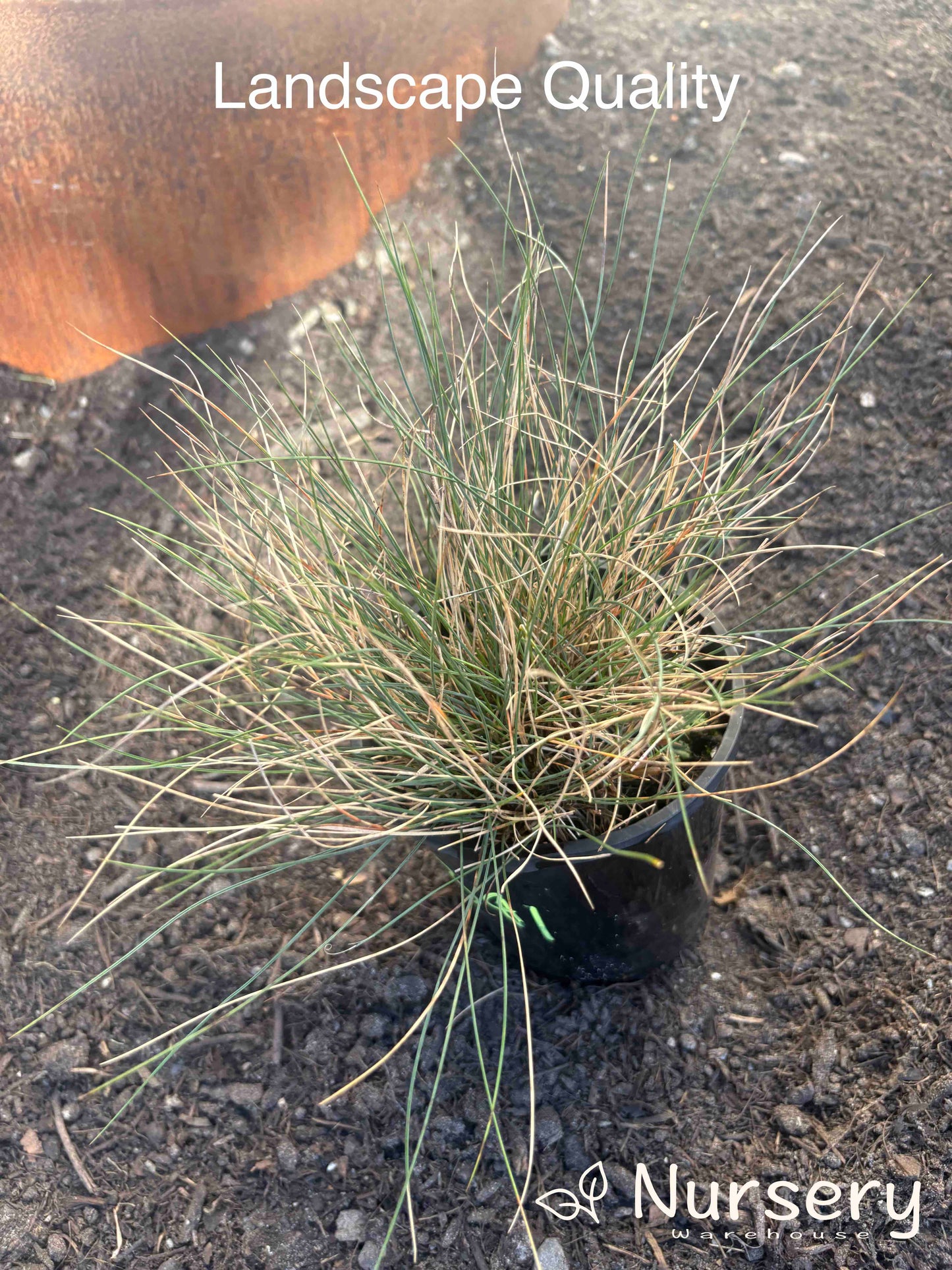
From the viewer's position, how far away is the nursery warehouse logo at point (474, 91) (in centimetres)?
160

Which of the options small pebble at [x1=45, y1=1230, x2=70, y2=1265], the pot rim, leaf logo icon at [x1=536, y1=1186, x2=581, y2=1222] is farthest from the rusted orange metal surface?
leaf logo icon at [x1=536, y1=1186, x2=581, y2=1222]

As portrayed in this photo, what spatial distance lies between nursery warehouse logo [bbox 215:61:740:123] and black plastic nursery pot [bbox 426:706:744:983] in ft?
3.98

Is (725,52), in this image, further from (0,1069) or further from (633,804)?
(0,1069)

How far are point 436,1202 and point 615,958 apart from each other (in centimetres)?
29

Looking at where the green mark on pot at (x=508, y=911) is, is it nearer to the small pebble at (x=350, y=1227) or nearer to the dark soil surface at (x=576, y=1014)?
the dark soil surface at (x=576, y=1014)

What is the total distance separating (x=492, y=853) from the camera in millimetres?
879

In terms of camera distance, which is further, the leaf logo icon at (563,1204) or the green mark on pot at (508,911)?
the leaf logo icon at (563,1204)

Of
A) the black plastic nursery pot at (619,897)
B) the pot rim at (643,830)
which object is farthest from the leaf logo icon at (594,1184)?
the pot rim at (643,830)

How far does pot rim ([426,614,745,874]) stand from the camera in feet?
2.87

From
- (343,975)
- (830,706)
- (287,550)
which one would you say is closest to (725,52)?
(830,706)

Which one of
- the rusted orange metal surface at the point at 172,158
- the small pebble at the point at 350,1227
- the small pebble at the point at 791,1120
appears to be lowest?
the small pebble at the point at 350,1227

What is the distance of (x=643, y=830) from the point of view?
34.6 inches

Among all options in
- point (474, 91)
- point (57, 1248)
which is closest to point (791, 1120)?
point (57, 1248)

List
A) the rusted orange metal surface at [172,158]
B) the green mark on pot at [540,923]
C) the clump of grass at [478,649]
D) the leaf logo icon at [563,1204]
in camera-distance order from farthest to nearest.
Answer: the rusted orange metal surface at [172,158], the leaf logo icon at [563,1204], the clump of grass at [478,649], the green mark on pot at [540,923]
